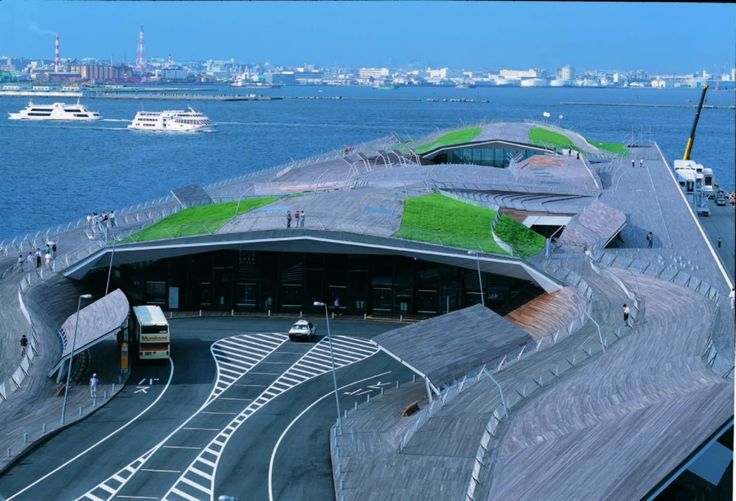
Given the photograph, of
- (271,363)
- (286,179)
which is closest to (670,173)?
(286,179)

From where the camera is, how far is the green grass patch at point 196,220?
49.4 metres

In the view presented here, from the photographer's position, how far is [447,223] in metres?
51.8

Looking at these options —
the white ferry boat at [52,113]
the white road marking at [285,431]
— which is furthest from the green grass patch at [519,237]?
the white ferry boat at [52,113]

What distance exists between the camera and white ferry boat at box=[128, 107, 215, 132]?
15800 cm

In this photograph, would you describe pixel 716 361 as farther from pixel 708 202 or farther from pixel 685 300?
pixel 708 202

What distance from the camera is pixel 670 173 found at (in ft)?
264

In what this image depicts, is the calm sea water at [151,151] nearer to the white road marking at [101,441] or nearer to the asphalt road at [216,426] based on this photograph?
the asphalt road at [216,426]

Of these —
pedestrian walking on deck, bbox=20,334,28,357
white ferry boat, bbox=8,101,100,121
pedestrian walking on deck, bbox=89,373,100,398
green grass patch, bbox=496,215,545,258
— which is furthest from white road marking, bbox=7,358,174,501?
white ferry boat, bbox=8,101,100,121

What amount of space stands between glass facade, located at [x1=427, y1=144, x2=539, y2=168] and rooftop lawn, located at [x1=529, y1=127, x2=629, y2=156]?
1676 mm

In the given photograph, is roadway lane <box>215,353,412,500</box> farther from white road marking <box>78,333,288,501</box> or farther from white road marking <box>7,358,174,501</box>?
white road marking <box>7,358,174,501</box>

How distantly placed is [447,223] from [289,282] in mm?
7713

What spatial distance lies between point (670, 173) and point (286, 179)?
27.1 meters

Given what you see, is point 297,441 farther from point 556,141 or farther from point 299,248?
point 556,141

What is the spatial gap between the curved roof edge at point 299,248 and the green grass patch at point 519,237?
1.98 meters
